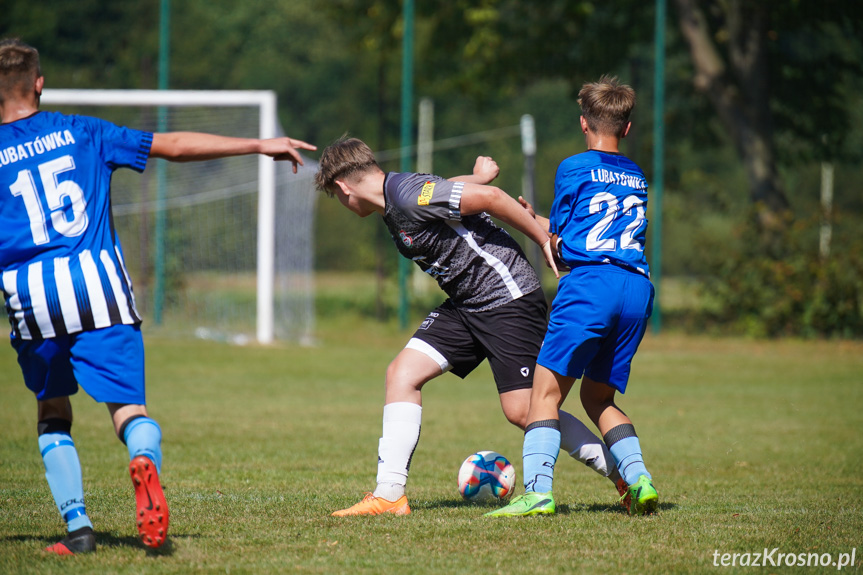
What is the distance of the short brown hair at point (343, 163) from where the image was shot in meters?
4.61

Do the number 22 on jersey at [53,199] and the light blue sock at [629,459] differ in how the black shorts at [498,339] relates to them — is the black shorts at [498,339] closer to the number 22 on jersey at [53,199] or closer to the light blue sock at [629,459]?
the light blue sock at [629,459]

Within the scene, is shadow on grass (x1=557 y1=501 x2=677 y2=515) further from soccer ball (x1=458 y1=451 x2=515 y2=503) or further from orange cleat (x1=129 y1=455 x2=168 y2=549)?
orange cleat (x1=129 y1=455 x2=168 y2=549)

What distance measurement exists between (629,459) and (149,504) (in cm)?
220

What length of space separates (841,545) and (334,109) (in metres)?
43.1

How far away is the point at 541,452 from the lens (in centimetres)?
436

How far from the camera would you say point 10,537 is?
4070 millimetres

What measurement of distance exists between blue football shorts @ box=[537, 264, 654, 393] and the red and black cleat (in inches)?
79.7

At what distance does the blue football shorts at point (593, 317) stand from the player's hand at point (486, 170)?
0.67 m

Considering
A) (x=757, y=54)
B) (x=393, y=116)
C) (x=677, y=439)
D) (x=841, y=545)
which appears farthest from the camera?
(x=393, y=116)

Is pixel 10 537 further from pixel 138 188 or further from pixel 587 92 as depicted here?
pixel 138 188

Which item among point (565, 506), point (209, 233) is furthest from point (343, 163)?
point (209, 233)

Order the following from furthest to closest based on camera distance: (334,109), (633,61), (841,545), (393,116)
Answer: (334,109)
(393,116)
(633,61)
(841,545)

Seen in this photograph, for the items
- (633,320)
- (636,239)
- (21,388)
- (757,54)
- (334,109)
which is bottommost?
(21,388)

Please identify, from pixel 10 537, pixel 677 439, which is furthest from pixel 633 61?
pixel 10 537
